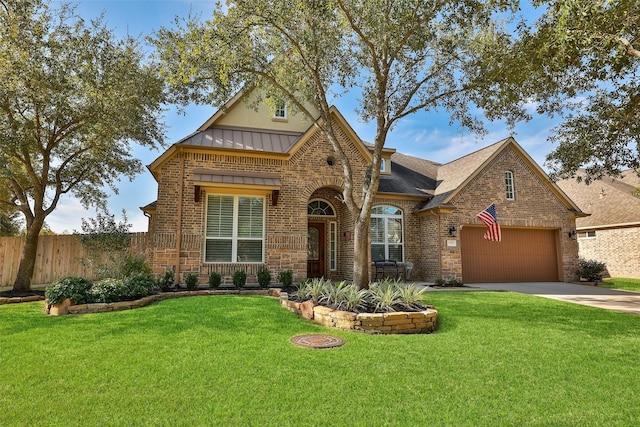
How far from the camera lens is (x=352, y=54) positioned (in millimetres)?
10258

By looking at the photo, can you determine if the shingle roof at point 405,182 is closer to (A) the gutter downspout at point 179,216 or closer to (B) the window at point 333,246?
(B) the window at point 333,246

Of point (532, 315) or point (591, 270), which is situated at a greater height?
point (591, 270)

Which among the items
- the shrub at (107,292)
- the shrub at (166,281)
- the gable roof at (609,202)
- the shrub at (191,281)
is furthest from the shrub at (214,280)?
the gable roof at (609,202)

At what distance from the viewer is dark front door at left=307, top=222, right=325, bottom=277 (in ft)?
47.3

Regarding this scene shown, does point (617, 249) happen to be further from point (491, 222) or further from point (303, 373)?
point (303, 373)

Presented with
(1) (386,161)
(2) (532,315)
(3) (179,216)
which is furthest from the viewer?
(1) (386,161)

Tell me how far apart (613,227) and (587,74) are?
14355mm

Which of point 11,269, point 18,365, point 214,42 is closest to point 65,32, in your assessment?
point 214,42

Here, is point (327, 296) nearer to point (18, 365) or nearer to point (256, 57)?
point (18, 365)

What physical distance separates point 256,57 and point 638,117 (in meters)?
10.1

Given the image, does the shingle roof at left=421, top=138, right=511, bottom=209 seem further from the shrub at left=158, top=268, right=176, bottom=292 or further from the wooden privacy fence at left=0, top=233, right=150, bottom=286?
the wooden privacy fence at left=0, top=233, right=150, bottom=286

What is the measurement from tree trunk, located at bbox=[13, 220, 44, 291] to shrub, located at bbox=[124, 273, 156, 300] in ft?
15.4

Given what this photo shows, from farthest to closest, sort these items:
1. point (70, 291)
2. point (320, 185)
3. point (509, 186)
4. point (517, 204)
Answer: point (509, 186), point (517, 204), point (320, 185), point (70, 291)

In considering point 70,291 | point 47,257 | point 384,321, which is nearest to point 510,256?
point 384,321
